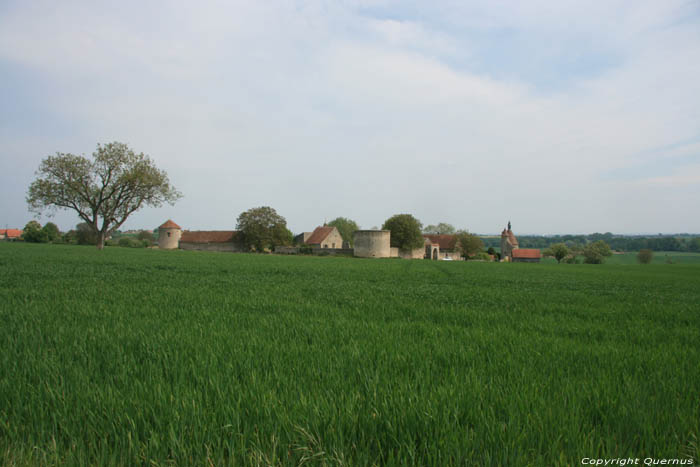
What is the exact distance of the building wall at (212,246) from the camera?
66562 millimetres

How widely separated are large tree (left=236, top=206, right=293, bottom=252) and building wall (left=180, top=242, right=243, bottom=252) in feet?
6.13

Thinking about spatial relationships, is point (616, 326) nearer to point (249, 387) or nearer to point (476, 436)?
point (476, 436)

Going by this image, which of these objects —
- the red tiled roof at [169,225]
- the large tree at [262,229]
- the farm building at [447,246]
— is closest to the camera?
the large tree at [262,229]

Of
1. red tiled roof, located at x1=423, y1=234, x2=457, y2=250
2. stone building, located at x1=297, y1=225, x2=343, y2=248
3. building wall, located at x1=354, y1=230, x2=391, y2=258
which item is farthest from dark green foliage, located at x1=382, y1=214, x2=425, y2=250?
red tiled roof, located at x1=423, y1=234, x2=457, y2=250

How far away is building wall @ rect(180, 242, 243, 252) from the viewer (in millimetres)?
66562

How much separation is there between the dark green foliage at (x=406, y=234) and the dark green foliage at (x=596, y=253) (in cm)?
4297

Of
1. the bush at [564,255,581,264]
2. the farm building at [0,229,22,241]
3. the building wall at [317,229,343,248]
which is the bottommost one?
the bush at [564,255,581,264]

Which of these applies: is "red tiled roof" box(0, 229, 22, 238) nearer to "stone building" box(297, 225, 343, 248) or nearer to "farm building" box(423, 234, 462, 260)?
"stone building" box(297, 225, 343, 248)

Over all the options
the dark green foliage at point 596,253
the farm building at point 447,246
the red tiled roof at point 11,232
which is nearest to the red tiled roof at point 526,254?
the dark green foliage at point 596,253

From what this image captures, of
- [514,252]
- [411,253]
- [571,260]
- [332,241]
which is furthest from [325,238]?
[571,260]

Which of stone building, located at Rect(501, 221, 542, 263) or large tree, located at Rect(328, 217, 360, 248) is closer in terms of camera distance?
stone building, located at Rect(501, 221, 542, 263)

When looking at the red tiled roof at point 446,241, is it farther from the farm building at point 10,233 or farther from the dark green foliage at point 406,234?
the farm building at point 10,233

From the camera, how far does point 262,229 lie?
6425 cm

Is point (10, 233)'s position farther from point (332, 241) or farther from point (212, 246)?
point (332, 241)
